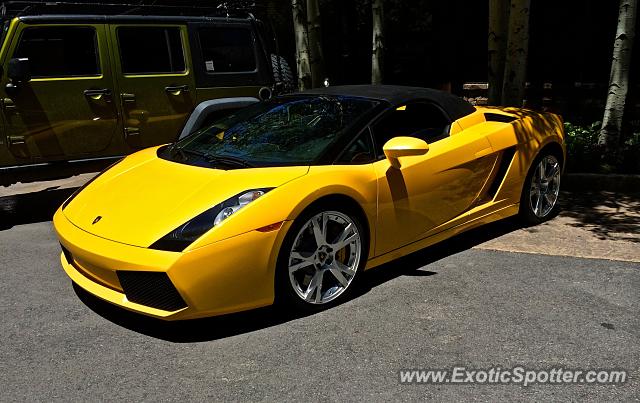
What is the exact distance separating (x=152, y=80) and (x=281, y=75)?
1852 millimetres

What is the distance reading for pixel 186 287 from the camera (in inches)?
127

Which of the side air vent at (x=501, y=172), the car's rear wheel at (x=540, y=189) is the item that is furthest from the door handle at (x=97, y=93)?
the car's rear wheel at (x=540, y=189)

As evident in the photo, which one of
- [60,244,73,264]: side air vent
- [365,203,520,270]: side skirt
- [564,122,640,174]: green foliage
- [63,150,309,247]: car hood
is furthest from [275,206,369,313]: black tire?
[564,122,640,174]: green foliage

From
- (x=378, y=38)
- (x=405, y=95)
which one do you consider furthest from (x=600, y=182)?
(x=378, y=38)

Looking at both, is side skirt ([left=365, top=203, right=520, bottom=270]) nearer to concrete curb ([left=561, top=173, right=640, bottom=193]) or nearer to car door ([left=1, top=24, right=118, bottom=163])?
concrete curb ([left=561, top=173, right=640, bottom=193])

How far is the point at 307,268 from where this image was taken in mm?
3768

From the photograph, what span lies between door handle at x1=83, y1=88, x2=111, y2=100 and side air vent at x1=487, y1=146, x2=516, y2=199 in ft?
12.9

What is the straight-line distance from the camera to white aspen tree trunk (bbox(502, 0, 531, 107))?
24.0 ft

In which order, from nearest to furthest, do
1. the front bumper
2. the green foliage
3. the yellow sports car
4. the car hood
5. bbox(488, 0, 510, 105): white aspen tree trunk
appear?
the front bumper, the yellow sports car, the car hood, the green foliage, bbox(488, 0, 510, 105): white aspen tree trunk

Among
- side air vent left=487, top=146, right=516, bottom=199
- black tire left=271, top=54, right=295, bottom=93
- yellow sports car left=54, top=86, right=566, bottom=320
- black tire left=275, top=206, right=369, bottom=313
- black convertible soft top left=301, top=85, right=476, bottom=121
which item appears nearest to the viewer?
yellow sports car left=54, top=86, right=566, bottom=320

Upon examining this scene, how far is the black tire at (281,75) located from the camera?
24.5 ft

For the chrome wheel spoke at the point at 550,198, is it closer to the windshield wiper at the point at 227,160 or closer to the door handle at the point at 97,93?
the windshield wiper at the point at 227,160

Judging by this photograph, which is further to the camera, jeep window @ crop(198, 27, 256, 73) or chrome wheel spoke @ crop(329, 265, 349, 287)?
jeep window @ crop(198, 27, 256, 73)

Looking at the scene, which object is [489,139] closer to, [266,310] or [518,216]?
[518,216]
